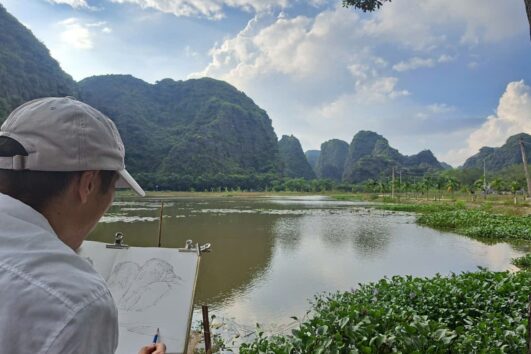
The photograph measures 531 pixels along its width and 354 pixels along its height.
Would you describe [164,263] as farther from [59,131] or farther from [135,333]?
[59,131]

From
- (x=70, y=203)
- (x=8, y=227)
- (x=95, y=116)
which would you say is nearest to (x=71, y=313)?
(x=8, y=227)

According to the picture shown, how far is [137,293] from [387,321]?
2315 millimetres

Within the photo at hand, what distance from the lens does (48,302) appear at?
62 centimetres

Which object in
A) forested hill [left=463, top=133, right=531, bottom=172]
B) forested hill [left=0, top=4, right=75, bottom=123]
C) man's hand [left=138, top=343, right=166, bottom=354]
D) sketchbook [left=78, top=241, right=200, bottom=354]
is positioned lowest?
sketchbook [left=78, top=241, right=200, bottom=354]

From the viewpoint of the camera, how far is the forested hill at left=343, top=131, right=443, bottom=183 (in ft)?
341

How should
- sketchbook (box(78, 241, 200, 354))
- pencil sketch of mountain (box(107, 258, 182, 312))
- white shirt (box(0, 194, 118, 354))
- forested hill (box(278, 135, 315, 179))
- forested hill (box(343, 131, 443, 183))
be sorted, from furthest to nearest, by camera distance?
forested hill (box(278, 135, 315, 179))
forested hill (box(343, 131, 443, 183))
pencil sketch of mountain (box(107, 258, 182, 312))
sketchbook (box(78, 241, 200, 354))
white shirt (box(0, 194, 118, 354))

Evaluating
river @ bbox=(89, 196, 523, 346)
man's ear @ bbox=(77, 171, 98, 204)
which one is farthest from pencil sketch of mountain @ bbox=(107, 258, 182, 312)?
man's ear @ bbox=(77, 171, 98, 204)

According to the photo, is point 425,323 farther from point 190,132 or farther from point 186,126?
point 186,126

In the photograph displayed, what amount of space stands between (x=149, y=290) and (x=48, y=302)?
3.05 metres

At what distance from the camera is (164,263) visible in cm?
365

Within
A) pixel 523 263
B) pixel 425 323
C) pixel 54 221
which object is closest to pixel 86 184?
pixel 54 221

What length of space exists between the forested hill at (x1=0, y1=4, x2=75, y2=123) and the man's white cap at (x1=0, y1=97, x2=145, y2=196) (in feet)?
188

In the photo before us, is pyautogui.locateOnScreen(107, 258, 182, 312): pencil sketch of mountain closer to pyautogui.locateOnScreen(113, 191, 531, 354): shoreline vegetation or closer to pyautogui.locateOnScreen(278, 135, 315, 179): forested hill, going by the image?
pyautogui.locateOnScreen(113, 191, 531, 354): shoreline vegetation

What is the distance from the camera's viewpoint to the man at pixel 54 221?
621 millimetres
